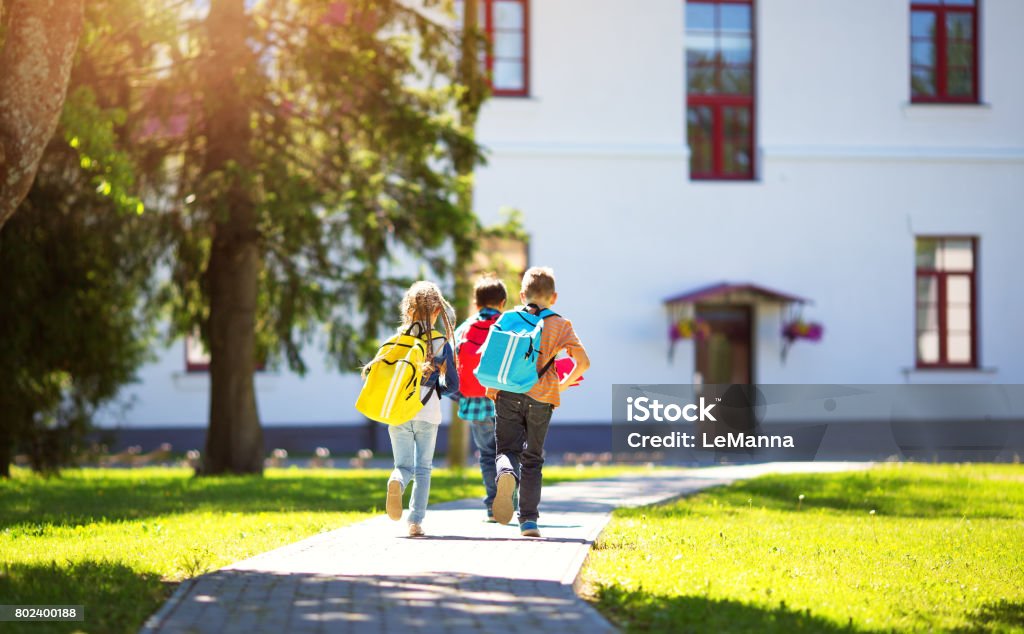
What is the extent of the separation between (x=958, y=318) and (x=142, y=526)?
19851mm

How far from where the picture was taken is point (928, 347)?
26.9m

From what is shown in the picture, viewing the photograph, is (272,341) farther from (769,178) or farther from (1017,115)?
(1017,115)

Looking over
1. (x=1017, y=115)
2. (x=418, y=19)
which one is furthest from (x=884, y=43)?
(x=418, y=19)

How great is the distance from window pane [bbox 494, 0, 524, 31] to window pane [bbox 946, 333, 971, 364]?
378 inches

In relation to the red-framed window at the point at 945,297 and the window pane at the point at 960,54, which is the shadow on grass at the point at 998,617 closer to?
the red-framed window at the point at 945,297

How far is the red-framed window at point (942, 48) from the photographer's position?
88.6 ft

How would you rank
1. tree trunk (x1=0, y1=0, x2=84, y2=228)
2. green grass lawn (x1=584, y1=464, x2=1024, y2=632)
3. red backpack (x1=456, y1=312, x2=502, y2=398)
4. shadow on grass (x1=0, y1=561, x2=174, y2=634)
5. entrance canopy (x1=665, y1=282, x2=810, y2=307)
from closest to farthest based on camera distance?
shadow on grass (x1=0, y1=561, x2=174, y2=634) < green grass lawn (x1=584, y1=464, x2=1024, y2=632) < tree trunk (x1=0, y1=0, x2=84, y2=228) < red backpack (x1=456, y1=312, x2=502, y2=398) < entrance canopy (x1=665, y1=282, x2=810, y2=307)

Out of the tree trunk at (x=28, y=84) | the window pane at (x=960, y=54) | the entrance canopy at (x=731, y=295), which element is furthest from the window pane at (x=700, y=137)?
the tree trunk at (x=28, y=84)

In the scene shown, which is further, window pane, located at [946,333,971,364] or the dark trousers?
window pane, located at [946,333,971,364]

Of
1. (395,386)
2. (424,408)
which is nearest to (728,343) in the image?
(424,408)

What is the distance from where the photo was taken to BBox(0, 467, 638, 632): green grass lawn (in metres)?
6.98

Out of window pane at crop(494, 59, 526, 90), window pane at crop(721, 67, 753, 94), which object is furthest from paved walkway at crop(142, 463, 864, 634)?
window pane at crop(721, 67, 753, 94)

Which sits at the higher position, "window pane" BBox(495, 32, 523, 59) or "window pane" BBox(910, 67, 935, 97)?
"window pane" BBox(495, 32, 523, 59)

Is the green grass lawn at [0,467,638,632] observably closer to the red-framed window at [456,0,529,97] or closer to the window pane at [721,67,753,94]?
the red-framed window at [456,0,529,97]
